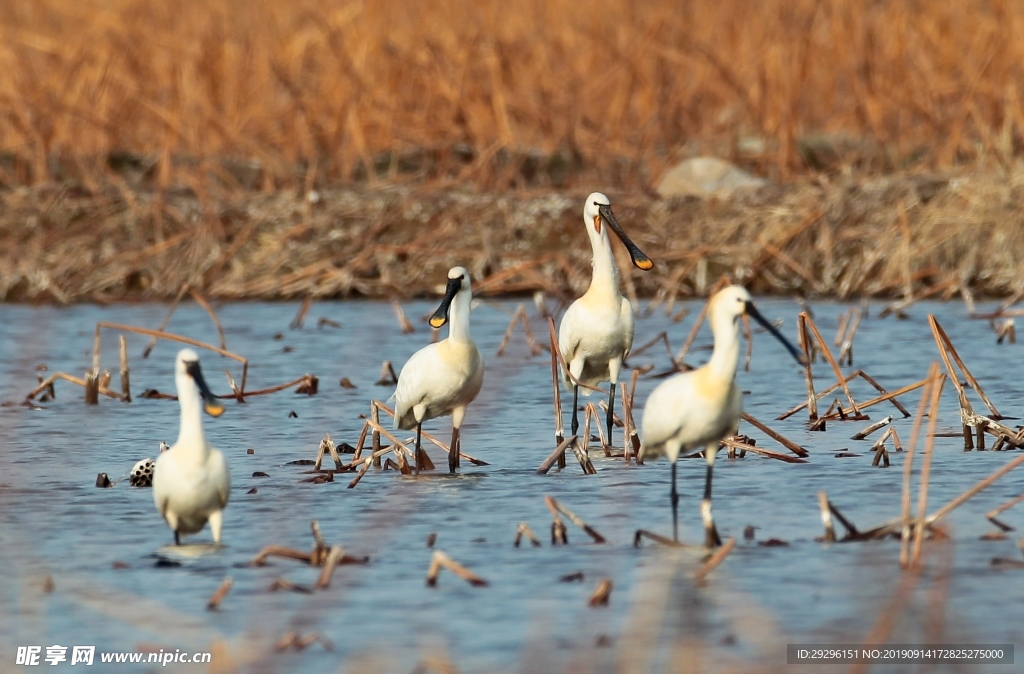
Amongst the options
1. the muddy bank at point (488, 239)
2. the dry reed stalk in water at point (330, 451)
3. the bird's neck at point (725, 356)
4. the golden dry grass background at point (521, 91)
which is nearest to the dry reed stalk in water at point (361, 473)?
the dry reed stalk in water at point (330, 451)

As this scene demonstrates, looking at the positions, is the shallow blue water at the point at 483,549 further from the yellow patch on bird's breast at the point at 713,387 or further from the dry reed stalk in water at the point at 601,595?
the yellow patch on bird's breast at the point at 713,387

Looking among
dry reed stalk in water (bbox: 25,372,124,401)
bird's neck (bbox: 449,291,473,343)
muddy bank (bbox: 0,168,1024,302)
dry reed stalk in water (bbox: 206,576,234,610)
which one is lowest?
dry reed stalk in water (bbox: 206,576,234,610)

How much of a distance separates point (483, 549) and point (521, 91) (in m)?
10.3

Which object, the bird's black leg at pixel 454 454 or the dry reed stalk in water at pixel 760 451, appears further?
the bird's black leg at pixel 454 454

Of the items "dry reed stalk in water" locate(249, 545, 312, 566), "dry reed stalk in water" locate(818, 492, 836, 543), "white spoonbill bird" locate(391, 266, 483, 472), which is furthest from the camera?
"white spoonbill bird" locate(391, 266, 483, 472)

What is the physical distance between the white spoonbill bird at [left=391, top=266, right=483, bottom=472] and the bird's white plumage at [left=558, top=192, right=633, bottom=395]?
0.67 m

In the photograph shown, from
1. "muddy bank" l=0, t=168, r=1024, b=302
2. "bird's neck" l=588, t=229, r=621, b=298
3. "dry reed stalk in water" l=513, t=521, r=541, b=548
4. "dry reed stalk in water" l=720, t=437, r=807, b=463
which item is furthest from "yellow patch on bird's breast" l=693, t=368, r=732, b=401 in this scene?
"muddy bank" l=0, t=168, r=1024, b=302

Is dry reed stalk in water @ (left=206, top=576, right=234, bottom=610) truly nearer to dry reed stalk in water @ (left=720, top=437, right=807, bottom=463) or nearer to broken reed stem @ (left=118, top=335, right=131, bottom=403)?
dry reed stalk in water @ (left=720, top=437, right=807, bottom=463)

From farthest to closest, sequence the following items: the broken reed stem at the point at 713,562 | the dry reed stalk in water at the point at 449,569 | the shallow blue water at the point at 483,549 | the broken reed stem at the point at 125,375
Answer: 1. the broken reed stem at the point at 125,375
2. the dry reed stalk in water at the point at 449,569
3. the broken reed stem at the point at 713,562
4. the shallow blue water at the point at 483,549

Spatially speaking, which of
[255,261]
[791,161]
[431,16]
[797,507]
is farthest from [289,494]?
[431,16]

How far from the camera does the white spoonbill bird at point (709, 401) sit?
20.8ft

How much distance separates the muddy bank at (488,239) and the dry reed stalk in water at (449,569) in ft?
26.5

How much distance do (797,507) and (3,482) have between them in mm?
3446

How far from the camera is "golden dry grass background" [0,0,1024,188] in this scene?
1563cm
